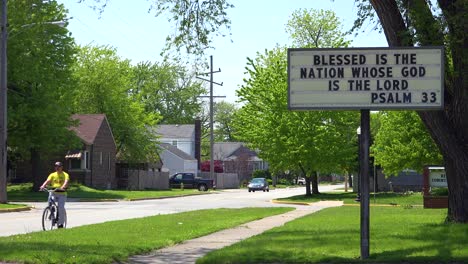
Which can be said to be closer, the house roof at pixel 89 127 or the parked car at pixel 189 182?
the house roof at pixel 89 127

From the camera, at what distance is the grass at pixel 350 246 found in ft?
36.5

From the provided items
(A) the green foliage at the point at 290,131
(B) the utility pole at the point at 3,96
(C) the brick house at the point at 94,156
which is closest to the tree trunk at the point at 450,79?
(B) the utility pole at the point at 3,96

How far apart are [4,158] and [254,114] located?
18.3m

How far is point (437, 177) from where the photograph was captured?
2659 centimetres

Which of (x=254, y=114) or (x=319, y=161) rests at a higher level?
(x=254, y=114)

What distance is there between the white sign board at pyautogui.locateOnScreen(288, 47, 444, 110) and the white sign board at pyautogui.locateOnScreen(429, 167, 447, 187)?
15776 mm

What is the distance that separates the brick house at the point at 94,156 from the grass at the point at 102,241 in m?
33.5

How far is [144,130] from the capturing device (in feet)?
216

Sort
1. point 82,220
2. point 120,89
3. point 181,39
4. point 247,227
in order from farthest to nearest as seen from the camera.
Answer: point 120,89, point 82,220, point 247,227, point 181,39

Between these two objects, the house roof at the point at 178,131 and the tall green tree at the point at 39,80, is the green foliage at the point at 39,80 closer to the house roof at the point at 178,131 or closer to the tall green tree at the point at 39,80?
the tall green tree at the point at 39,80

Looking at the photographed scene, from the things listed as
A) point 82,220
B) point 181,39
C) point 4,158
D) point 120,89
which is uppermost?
point 120,89

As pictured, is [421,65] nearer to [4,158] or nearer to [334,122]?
[4,158]

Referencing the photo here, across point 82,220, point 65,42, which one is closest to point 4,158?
point 82,220

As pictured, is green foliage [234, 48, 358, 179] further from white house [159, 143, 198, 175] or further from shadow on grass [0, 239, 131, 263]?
white house [159, 143, 198, 175]
